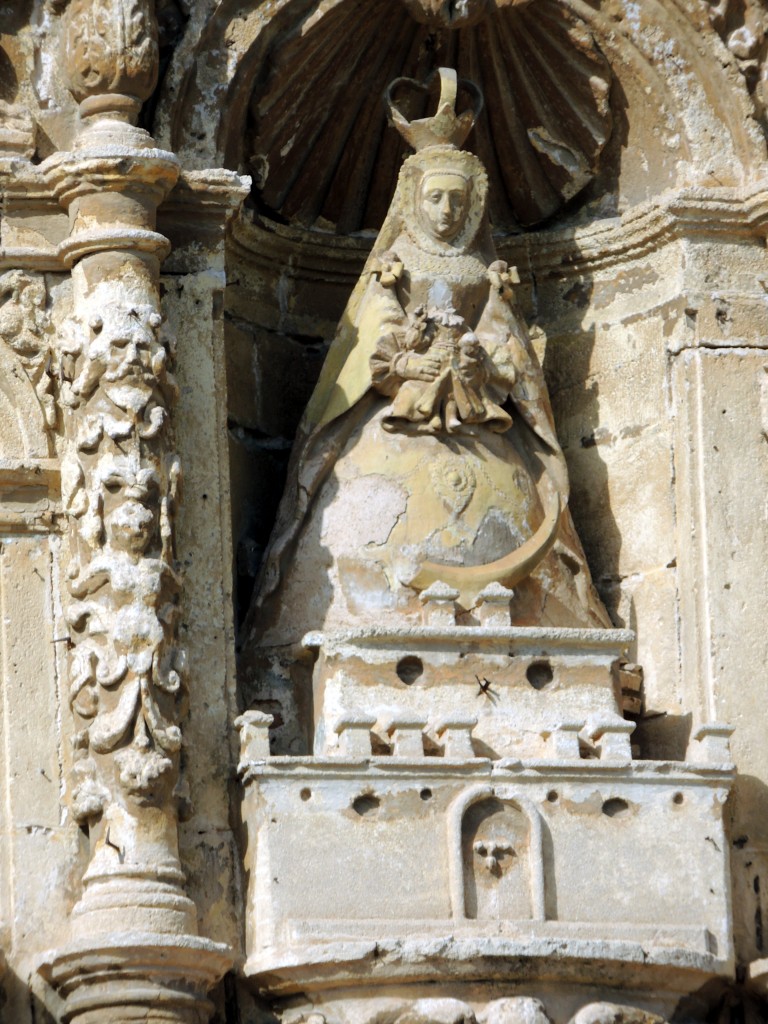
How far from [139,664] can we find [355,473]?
1.17m

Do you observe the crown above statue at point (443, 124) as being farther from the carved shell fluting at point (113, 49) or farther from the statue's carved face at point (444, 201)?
the carved shell fluting at point (113, 49)

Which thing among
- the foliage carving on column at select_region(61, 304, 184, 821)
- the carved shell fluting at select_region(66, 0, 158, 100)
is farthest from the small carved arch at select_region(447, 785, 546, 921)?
the carved shell fluting at select_region(66, 0, 158, 100)

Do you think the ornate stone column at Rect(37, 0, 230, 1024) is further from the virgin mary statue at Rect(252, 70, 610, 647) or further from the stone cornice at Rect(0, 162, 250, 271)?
the virgin mary statue at Rect(252, 70, 610, 647)

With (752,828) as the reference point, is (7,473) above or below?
above

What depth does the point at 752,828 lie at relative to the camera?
428 inches

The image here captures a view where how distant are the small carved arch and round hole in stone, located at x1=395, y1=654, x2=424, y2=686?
0.46m

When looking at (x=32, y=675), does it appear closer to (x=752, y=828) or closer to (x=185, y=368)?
(x=185, y=368)

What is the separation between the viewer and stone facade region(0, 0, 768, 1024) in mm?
10250

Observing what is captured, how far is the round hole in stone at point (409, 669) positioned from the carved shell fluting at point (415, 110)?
1.96 m

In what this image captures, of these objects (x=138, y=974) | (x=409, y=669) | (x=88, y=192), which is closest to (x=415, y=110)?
(x=88, y=192)

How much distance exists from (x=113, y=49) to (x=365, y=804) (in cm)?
265

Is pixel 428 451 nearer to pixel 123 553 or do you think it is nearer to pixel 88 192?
pixel 123 553

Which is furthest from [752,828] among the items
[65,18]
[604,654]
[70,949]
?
[65,18]

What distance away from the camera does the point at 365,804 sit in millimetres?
10328
